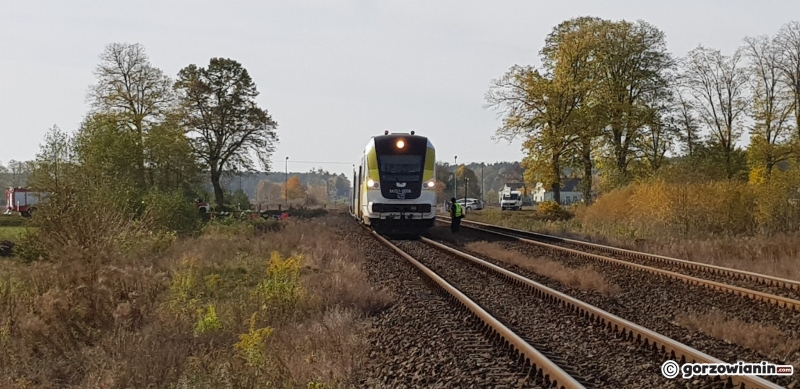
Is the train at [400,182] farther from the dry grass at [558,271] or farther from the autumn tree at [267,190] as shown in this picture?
the autumn tree at [267,190]

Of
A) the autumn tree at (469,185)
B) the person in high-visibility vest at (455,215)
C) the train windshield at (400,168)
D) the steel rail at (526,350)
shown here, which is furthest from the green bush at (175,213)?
the autumn tree at (469,185)

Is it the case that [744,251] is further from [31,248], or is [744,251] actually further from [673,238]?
[31,248]

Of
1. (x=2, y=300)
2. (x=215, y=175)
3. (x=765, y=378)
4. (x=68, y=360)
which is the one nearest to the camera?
(x=765, y=378)

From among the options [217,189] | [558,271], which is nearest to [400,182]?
[558,271]

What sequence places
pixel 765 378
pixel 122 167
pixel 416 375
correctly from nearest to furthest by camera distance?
pixel 765 378 → pixel 416 375 → pixel 122 167

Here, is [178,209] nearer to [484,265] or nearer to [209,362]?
[484,265]

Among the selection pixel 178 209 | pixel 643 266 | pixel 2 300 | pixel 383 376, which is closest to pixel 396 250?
pixel 643 266

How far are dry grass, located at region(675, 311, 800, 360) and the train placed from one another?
1431 cm

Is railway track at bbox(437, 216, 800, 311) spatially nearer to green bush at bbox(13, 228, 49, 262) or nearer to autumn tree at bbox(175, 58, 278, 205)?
green bush at bbox(13, 228, 49, 262)

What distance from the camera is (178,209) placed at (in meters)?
26.2

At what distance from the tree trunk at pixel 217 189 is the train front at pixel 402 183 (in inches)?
1081

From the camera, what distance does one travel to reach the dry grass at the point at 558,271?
42.6ft

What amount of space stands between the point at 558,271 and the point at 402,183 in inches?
376

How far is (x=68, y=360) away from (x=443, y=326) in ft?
15.2
